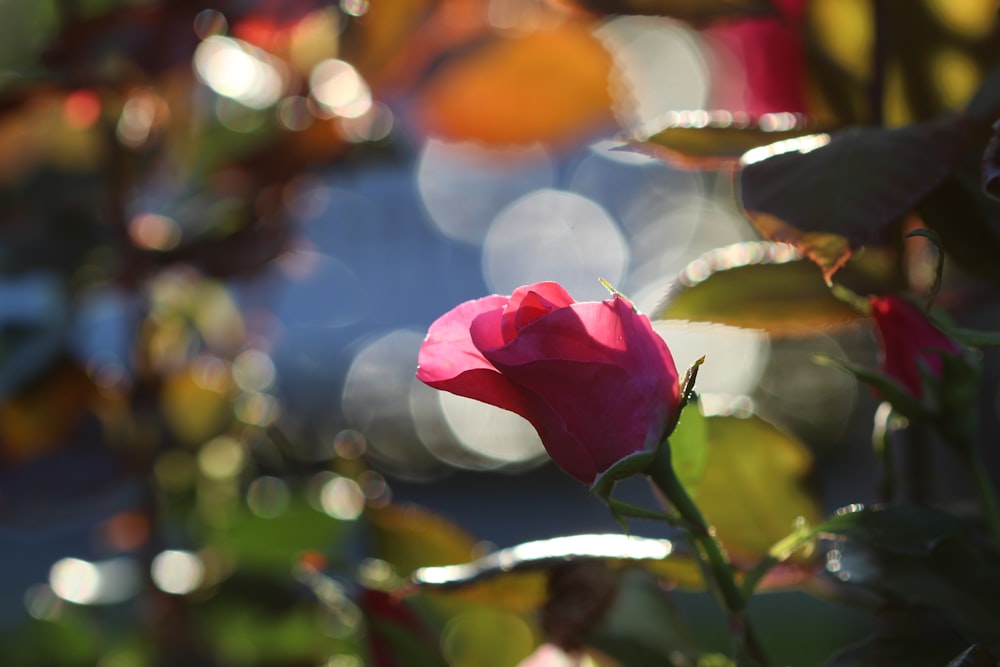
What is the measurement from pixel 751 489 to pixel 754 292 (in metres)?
0.08

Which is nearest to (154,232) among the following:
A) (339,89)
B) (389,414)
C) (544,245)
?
(339,89)

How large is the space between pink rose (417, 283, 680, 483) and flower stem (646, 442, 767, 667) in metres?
0.01

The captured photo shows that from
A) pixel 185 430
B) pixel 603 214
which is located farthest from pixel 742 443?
pixel 603 214

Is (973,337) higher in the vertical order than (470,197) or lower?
higher

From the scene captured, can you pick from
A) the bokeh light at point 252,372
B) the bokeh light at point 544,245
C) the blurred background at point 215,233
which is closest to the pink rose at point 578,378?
the blurred background at point 215,233

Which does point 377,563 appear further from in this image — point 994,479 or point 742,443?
point 994,479

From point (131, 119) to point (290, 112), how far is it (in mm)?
124

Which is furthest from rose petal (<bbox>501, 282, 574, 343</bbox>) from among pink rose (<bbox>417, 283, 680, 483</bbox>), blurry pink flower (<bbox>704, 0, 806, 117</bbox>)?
blurry pink flower (<bbox>704, 0, 806, 117</bbox>)

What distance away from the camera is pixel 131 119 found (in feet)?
2.53

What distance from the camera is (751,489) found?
40cm

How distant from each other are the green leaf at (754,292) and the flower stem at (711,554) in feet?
0.36

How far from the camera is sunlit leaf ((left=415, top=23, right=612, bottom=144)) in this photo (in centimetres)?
71

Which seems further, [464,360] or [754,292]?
[754,292]

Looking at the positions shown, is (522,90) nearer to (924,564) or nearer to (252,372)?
(252,372)
